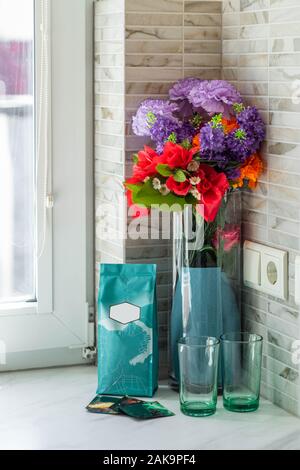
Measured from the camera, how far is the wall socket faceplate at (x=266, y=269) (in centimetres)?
167

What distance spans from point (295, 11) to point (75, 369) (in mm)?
880

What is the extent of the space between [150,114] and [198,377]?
496mm

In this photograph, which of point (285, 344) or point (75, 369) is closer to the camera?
point (285, 344)

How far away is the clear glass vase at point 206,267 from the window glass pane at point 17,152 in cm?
36

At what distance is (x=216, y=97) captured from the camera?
5.66ft

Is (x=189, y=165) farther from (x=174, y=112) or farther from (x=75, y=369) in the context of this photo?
(x=75, y=369)

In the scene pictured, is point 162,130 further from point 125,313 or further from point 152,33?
point 125,313

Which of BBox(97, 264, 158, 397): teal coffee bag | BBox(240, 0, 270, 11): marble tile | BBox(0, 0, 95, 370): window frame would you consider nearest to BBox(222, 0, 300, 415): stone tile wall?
BBox(240, 0, 270, 11): marble tile

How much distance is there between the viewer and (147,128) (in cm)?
175

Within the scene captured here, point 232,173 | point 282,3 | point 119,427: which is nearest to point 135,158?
point 232,173

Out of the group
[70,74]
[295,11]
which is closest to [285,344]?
[295,11]

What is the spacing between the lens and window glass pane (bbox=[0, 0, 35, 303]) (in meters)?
1.89

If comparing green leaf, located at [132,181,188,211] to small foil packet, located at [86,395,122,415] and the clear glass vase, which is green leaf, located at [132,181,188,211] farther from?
A: small foil packet, located at [86,395,122,415]

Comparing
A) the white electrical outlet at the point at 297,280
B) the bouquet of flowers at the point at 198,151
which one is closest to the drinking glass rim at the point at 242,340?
the white electrical outlet at the point at 297,280
